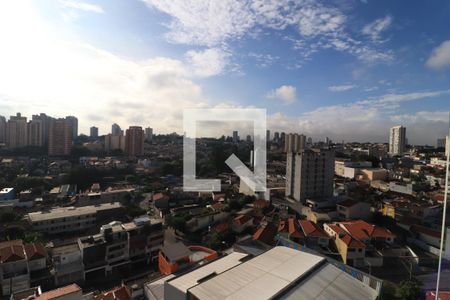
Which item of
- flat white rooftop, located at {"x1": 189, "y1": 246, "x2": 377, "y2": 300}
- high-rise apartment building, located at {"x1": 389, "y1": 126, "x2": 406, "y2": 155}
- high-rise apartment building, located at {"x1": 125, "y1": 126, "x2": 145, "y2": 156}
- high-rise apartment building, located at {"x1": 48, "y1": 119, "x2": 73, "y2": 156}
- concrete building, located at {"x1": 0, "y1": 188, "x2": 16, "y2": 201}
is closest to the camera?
flat white rooftop, located at {"x1": 189, "y1": 246, "x2": 377, "y2": 300}

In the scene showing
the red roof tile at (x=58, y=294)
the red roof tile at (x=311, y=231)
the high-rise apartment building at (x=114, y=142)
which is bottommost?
the red roof tile at (x=311, y=231)

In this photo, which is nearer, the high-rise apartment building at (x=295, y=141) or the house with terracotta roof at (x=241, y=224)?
the house with terracotta roof at (x=241, y=224)

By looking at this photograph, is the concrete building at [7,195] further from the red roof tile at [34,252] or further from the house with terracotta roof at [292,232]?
the house with terracotta roof at [292,232]

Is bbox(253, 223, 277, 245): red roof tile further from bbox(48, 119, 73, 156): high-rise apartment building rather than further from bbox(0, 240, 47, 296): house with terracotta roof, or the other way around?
bbox(48, 119, 73, 156): high-rise apartment building

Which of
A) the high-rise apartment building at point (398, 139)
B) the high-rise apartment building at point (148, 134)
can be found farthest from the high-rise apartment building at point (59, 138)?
the high-rise apartment building at point (398, 139)

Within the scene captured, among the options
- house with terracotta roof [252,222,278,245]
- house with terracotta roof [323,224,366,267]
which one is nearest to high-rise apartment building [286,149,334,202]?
house with terracotta roof [252,222,278,245]

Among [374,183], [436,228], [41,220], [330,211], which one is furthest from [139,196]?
[374,183]

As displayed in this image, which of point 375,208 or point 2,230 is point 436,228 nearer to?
point 375,208
